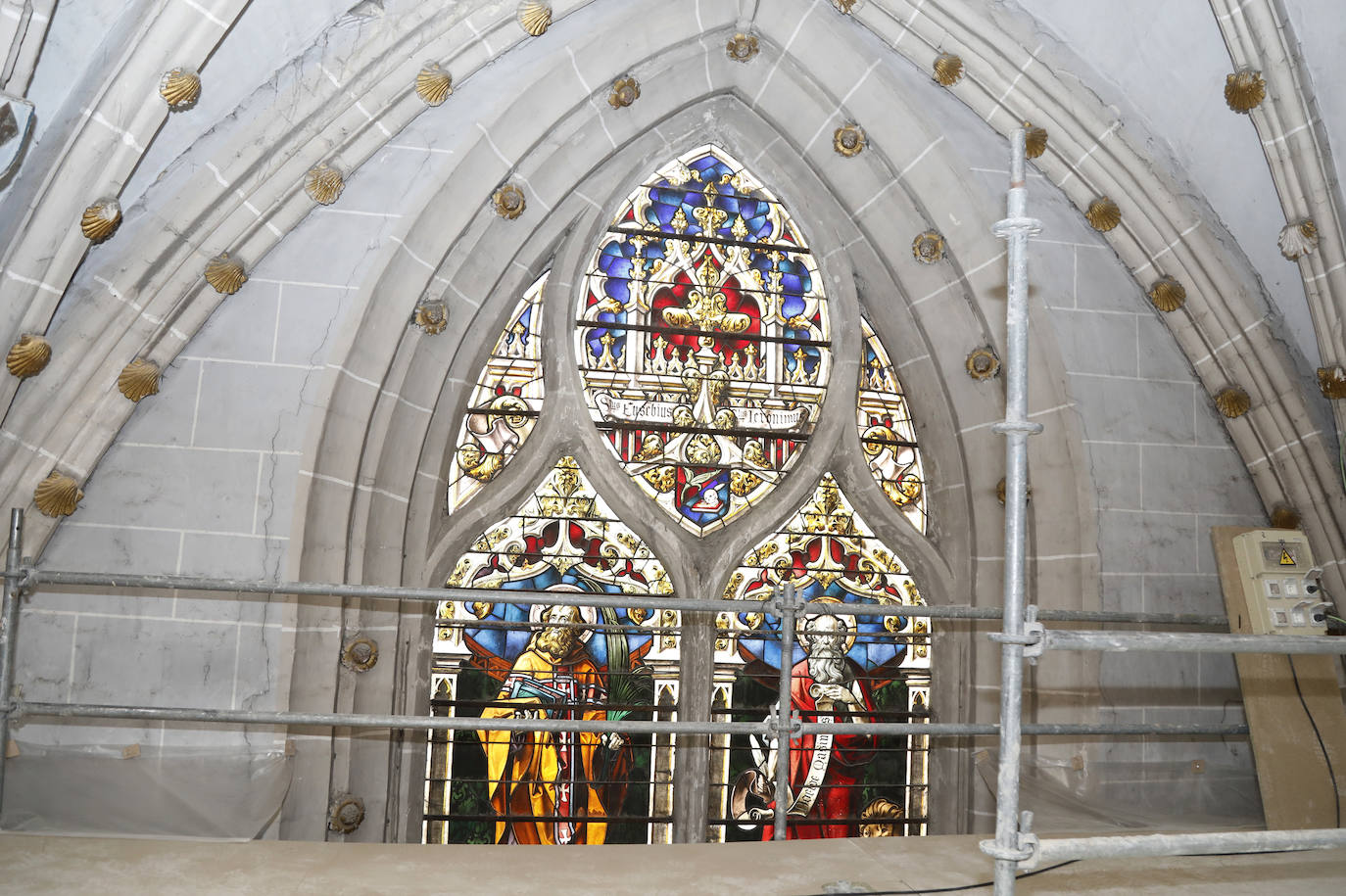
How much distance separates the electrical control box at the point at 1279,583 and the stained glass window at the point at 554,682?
6.76ft

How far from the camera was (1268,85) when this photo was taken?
148 inches

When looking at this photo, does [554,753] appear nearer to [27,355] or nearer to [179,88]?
[27,355]

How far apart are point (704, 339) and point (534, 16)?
4.74 feet

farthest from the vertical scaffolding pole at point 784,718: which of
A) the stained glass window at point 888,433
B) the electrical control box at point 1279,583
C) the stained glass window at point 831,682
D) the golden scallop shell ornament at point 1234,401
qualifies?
the golden scallop shell ornament at point 1234,401

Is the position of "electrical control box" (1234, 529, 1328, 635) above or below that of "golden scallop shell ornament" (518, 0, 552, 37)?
below

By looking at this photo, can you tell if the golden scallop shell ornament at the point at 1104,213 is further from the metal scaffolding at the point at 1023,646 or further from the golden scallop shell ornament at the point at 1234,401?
the metal scaffolding at the point at 1023,646

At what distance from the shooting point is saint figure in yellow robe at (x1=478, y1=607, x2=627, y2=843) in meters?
4.40

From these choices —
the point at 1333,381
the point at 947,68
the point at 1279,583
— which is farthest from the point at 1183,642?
the point at 947,68

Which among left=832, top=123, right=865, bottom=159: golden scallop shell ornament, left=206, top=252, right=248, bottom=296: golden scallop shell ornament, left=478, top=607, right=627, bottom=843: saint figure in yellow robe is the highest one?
left=832, top=123, right=865, bottom=159: golden scallop shell ornament

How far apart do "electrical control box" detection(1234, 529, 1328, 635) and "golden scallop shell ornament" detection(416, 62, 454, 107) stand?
3.15m

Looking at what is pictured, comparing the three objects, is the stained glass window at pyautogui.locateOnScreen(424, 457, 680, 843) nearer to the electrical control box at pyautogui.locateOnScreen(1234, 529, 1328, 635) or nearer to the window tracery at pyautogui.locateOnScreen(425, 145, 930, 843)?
the window tracery at pyautogui.locateOnScreen(425, 145, 930, 843)

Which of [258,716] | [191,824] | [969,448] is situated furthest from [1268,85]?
[191,824]

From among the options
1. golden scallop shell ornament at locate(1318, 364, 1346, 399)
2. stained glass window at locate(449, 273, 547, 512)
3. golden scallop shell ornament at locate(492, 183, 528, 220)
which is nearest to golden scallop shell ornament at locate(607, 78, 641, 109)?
golden scallop shell ornament at locate(492, 183, 528, 220)

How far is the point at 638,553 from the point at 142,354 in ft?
6.37
